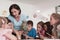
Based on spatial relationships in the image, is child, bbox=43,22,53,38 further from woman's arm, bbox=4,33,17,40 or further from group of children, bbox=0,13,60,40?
woman's arm, bbox=4,33,17,40

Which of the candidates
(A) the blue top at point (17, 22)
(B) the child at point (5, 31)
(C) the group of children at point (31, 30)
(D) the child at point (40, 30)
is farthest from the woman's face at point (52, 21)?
(B) the child at point (5, 31)

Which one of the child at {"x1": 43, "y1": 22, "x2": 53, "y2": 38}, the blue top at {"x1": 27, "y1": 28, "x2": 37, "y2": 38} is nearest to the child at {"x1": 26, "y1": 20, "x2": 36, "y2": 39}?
the blue top at {"x1": 27, "y1": 28, "x2": 37, "y2": 38}

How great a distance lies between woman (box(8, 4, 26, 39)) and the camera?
4.33ft

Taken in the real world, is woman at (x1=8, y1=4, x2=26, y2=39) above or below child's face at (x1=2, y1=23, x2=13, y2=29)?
above

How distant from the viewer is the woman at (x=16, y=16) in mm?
1319

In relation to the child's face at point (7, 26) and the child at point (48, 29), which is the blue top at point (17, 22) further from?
the child at point (48, 29)

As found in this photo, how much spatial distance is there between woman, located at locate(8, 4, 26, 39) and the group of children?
37 millimetres

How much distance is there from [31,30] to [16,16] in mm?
213

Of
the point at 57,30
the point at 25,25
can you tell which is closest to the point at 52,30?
the point at 57,30

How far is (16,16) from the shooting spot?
1.33 meters

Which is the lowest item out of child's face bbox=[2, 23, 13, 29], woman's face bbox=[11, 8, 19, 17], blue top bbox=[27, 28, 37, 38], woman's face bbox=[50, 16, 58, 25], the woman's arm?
the woman's arm

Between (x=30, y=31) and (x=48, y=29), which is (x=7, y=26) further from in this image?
(x=48, y=29)

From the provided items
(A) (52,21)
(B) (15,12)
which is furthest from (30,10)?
(A) (52,21)

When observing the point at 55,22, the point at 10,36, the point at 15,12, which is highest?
the point at 15,12
